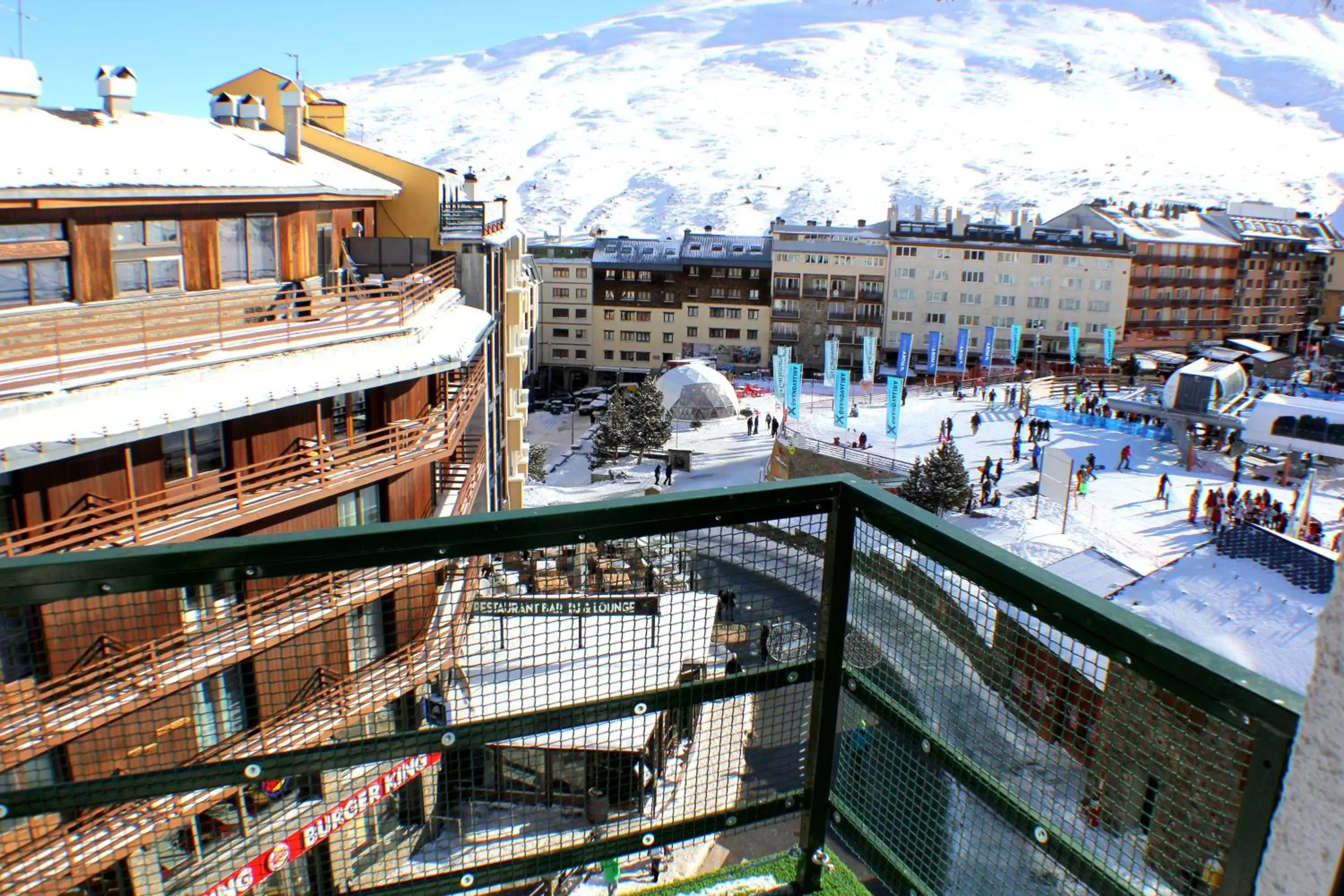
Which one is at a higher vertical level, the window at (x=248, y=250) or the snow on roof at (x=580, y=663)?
the window at (x=248, y=250)

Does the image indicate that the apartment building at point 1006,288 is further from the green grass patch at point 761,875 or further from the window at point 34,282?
the green grass patch at point 761,875

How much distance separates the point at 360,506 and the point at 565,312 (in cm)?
5088

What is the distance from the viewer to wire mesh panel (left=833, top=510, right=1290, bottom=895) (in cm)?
198

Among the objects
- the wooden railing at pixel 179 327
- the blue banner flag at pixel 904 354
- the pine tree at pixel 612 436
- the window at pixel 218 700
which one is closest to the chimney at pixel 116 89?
the wooden railing at pixel 179 327

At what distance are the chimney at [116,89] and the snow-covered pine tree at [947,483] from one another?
22.7 m

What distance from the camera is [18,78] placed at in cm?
1134

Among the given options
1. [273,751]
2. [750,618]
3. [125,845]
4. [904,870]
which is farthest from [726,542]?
[125,845]

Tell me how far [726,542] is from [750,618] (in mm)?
387

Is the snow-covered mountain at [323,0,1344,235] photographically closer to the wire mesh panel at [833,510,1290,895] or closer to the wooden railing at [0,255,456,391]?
the wooden railing at [0,255,456,391]

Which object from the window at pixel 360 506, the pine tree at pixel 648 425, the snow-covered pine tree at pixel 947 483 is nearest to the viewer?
the window at pixel 360 506

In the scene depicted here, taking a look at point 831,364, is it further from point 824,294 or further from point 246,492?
point 246,492

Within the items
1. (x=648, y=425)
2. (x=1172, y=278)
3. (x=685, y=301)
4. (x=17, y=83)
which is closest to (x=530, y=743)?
(x=17, y=83)

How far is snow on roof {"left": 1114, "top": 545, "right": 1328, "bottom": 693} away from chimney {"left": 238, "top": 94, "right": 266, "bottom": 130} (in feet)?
51.7

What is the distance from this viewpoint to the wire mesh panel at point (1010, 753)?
6.49 ft
